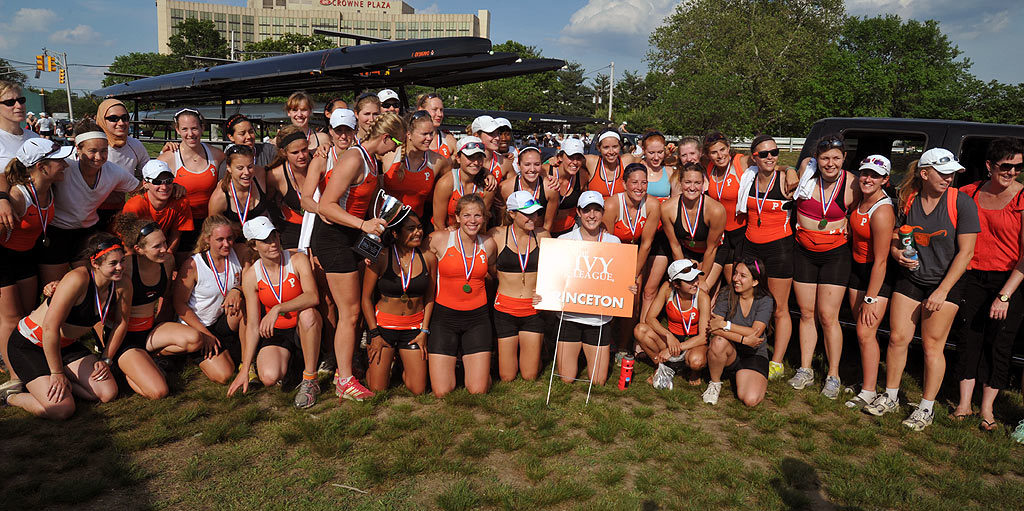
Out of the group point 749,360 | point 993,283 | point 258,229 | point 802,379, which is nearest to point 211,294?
point 258,229

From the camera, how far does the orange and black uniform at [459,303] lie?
514cm

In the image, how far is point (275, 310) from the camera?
501 centimetres

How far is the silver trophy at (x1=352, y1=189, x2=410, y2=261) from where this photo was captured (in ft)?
14.6

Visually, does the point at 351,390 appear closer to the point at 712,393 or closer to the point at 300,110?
the point at 712,393

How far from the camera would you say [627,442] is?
4.40 meters

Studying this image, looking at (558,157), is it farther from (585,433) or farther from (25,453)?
(25,453)

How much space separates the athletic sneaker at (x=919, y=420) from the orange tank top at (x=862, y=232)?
1.26m

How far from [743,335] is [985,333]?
1.78 meters

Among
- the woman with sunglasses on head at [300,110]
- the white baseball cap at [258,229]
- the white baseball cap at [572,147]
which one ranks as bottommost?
the white baseball cap at [258,229]

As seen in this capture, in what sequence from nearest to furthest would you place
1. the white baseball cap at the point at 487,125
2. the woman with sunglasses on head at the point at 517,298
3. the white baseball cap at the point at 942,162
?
1. the white baseball cap at the point at 942,162
2. the woman with sunglasses on head at the point at 517,298
3. the white baseball cap at the point at 487,125

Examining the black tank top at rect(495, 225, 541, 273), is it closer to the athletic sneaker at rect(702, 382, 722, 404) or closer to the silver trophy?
the silver trophy

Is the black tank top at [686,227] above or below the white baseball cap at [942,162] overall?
below

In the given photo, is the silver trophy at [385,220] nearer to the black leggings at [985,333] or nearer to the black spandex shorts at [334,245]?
the black spandex shorts at [334,245]

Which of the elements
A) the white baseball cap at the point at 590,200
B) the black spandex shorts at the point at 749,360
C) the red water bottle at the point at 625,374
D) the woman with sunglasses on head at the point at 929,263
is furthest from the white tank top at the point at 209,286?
the woman with sunglasses on head at the point at 929,263
